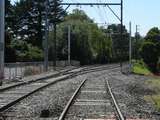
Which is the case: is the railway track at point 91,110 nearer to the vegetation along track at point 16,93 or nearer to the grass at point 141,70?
the vegetation along track at point 16,93

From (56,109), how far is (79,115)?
6.42 feet

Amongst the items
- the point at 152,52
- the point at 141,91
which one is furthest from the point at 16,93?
the point at 152,52

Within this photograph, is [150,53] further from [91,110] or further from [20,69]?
[91,110]

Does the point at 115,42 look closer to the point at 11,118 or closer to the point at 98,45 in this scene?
the point at 98,45

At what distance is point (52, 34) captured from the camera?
9494 centimetres


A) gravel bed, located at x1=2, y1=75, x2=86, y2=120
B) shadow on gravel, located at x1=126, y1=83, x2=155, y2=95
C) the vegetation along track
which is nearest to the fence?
the vegetation along track

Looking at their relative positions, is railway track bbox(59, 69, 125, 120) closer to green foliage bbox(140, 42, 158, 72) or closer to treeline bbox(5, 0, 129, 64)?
treeline bbox(5, 0, 129, 64)

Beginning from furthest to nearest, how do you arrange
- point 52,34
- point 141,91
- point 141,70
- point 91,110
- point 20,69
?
point 52,34, point 141,70, point 20,69, point 141,91, point 91,110

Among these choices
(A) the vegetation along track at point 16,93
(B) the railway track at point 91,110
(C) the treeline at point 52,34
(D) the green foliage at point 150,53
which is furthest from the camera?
Answer: (C) the treeline at point 52,34

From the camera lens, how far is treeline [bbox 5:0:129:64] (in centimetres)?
9644

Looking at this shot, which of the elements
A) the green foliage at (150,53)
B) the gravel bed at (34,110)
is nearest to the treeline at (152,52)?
the green foliage at (150,53)

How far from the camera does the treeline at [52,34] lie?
9644 cm

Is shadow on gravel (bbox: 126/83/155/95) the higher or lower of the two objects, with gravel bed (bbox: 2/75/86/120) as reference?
lower

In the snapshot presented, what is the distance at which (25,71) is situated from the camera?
159ft
